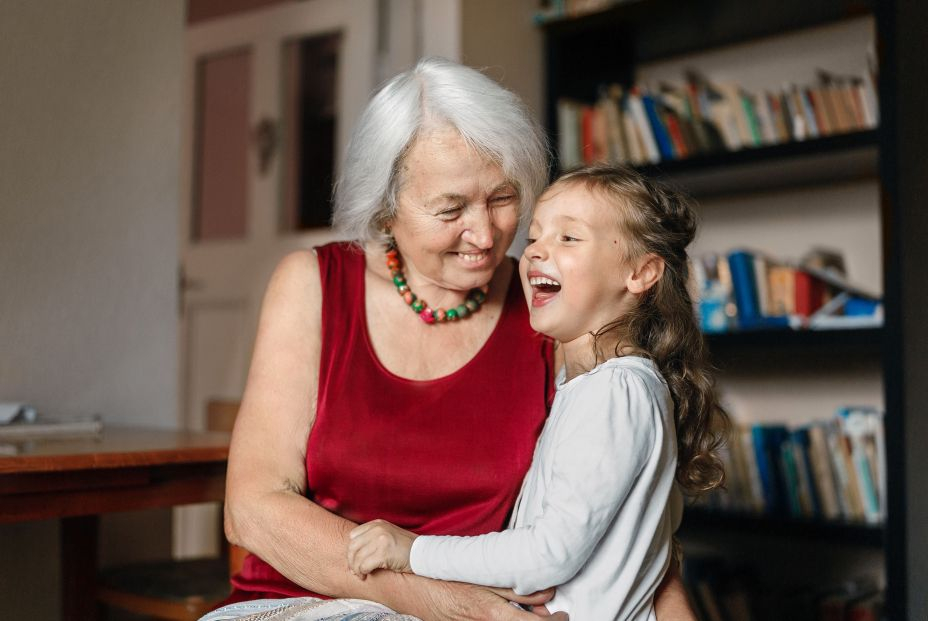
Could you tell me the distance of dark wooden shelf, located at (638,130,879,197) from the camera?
285 cm

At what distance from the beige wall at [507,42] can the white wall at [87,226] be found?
3.85 ft

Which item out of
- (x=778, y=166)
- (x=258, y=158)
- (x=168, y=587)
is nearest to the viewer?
(x=168, y=587)

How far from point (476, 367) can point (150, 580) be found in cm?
111

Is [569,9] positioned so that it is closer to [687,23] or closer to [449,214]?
[687,23]

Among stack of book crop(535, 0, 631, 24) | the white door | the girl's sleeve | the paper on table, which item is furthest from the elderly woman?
the white door

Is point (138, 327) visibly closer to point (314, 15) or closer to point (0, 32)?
point (0, 32)

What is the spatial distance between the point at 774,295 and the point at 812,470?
1.81 feet

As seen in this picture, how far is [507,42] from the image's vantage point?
3.54m

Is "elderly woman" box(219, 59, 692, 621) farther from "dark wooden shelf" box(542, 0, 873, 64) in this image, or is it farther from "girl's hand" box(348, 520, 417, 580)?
"dark wooden shelf" box(542, 0, 873, 64)

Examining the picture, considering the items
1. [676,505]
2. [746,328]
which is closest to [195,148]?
[746,328]

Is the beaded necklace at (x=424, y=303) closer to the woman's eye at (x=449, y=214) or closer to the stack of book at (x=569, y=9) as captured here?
the woman's eye at (x=449, y=214)

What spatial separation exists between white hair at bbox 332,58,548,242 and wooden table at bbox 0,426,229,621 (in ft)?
1.97

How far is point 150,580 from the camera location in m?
2.26

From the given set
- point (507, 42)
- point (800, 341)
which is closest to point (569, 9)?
point (507, 42)
